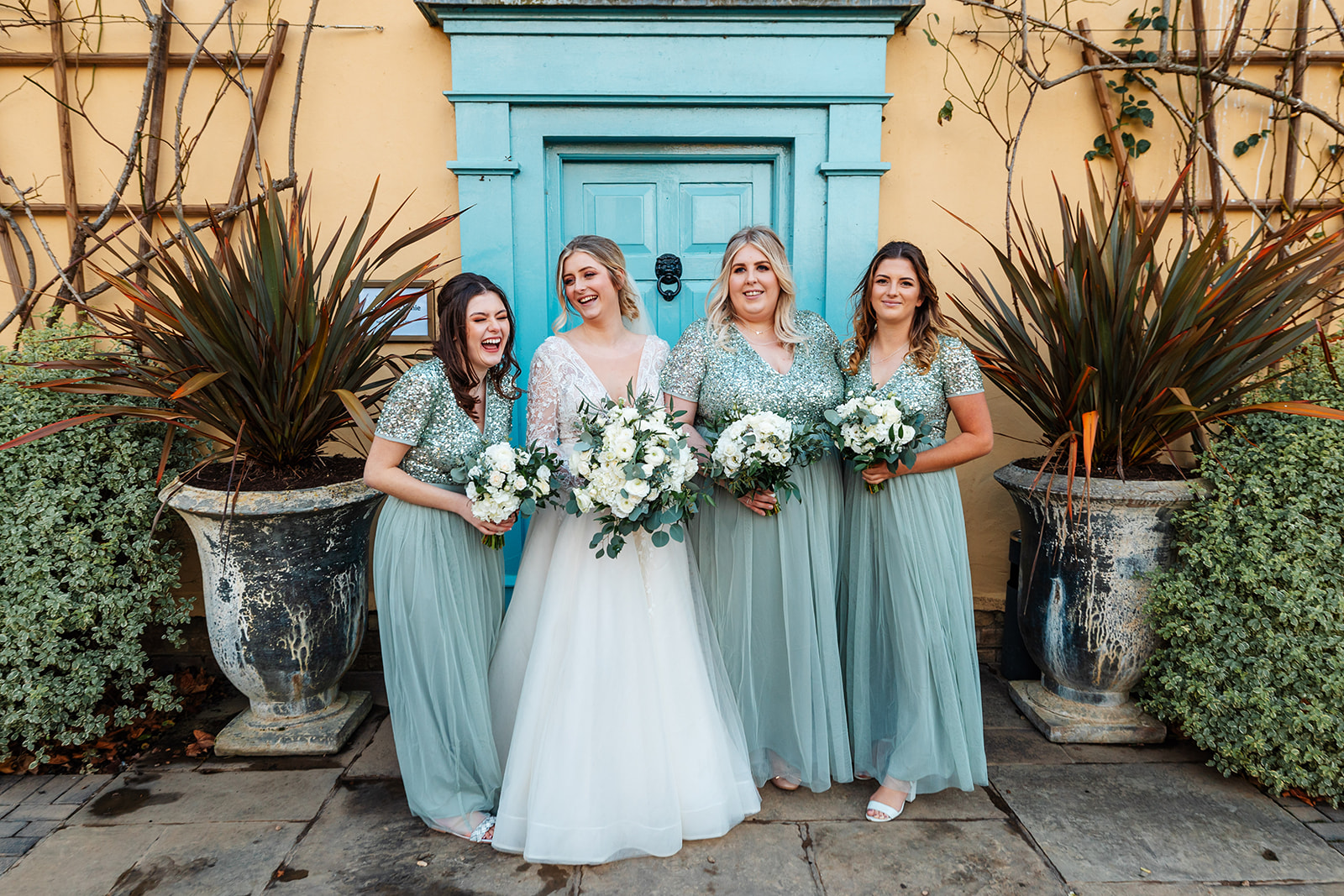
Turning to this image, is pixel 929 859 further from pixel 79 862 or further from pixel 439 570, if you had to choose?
pixel 79 862

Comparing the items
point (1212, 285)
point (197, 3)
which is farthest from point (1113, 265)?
point (197, 3)

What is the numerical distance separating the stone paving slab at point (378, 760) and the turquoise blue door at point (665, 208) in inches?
A: 85.3

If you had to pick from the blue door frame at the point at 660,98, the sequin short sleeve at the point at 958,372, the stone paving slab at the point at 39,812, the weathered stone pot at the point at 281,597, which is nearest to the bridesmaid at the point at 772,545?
the sequin short sleeve at the point at 958,372

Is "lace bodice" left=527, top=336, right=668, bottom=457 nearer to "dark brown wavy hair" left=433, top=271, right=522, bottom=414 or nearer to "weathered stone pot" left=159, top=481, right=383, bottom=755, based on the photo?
"dark brown wavy hair" left=433, top=271, right=522, bottom=414

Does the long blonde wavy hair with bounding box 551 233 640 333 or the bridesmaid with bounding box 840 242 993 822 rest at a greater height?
the long blonde wavy hair with bounding box 551 233 640 333

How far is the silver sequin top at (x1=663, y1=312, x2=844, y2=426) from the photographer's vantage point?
2.53m

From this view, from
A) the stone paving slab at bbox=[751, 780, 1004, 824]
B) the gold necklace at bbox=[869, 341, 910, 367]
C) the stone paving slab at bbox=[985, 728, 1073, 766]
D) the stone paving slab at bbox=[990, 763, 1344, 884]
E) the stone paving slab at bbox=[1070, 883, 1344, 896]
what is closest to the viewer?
the stone paving slab at bbox=[1070, 883, 1344, 896]

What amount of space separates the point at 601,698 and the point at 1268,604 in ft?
7.60

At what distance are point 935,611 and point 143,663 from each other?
3.27m

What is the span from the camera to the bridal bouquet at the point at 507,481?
2236mm

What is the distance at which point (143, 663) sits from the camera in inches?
127

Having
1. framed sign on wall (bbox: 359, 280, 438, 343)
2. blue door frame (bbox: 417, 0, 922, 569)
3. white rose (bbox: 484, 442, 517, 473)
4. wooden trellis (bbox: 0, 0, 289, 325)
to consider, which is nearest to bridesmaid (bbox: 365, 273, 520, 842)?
white rose (bbox: 484, 442, 517, 473)

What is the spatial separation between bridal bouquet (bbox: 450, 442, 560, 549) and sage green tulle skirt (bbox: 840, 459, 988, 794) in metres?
1.10

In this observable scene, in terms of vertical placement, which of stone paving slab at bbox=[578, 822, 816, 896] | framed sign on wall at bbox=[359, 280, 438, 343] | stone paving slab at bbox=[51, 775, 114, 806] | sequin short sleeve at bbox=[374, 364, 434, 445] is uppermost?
framed sign on wall at bbox=[359, 280, 438, 343]
